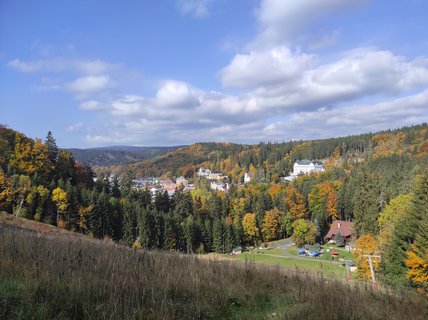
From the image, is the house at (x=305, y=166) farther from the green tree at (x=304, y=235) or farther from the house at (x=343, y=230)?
the green tree at (x=304, y=235)

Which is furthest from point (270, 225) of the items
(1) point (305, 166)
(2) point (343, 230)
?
(1) point (305, 166)

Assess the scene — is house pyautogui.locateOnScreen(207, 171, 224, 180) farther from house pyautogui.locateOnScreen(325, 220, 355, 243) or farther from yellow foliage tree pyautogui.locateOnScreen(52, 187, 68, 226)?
yellow foliage tree pyautogui.locateOnScreen(52, 187, 68, 226)

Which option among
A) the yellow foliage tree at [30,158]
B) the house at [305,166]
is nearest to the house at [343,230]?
the yellow foliage tree at [30,158]

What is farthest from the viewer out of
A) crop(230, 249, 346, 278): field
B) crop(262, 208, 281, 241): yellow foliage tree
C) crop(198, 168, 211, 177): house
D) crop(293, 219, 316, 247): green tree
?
crop(198, 168, 211, 177): house

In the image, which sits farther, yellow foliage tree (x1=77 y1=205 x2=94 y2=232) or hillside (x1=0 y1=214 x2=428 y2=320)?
yellow foliage tree (x1=77 y1=205 x2=94 y2=232)

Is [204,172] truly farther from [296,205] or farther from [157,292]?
[157,292]

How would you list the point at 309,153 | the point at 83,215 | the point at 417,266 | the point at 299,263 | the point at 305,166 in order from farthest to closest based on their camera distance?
1. the point at 309,153
2. the point at 305,166
3. the point at 83,215
4. the point at 299,263
5. the point at 417,266

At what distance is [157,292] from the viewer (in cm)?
393

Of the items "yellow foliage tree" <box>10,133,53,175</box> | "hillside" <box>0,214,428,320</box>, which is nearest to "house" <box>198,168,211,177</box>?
"yellow foliage tree" <box>10,133,53,175</box>

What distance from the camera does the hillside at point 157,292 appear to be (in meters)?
3.21

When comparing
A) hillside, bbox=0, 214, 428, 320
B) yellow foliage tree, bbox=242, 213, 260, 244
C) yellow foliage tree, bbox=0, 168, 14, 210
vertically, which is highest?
hillside, bbox=0, 214, 428, 320

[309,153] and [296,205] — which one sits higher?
[309,153]

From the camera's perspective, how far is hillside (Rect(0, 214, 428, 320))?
126 inches

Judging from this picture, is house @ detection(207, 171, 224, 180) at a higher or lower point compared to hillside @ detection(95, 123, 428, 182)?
lower
